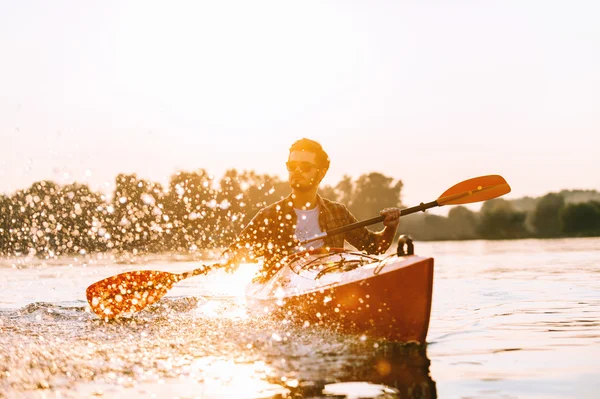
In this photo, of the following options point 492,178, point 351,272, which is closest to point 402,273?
point 351,272

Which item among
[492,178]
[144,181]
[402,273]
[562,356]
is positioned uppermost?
[144,181]

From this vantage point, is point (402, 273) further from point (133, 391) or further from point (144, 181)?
point (144, 181)

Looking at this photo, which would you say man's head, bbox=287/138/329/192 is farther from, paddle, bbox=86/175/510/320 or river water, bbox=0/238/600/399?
river water, bbox=0/238/600/399

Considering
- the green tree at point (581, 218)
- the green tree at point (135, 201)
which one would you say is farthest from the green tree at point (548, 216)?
the green tree at point (135, 201)

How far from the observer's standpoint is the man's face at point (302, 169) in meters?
7.86

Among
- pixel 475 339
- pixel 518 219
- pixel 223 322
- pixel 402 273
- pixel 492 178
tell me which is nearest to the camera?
pixel 402 273

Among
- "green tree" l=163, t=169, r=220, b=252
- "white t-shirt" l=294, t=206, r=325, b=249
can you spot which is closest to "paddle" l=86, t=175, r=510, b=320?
"white t-shirt" l=294, t=206, r=325, b=249

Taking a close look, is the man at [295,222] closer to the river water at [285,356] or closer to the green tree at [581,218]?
the river water at [285,356]

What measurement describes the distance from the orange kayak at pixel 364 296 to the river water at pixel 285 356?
13cm

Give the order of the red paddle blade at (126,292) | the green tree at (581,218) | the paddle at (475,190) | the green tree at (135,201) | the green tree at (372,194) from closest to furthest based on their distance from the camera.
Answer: the paddle at (475,190) → the red paddle blade at (126,292) → the green tree at (135,201) → the green tree at (581,218) → the green tree at (372,194)

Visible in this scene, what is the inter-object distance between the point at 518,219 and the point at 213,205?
40308 mm

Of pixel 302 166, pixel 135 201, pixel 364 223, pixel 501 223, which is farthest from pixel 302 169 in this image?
pixel 501 223

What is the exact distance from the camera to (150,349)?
5.90 metres

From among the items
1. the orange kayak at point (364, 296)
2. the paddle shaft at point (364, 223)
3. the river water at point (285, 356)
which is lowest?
the river water at point (285, 356)
